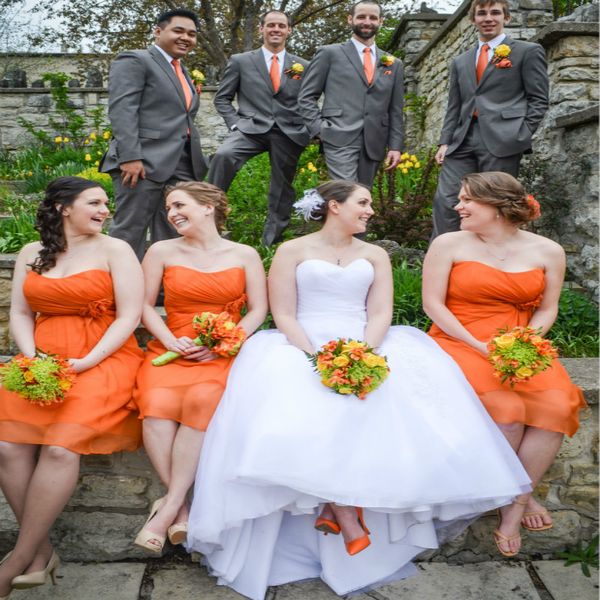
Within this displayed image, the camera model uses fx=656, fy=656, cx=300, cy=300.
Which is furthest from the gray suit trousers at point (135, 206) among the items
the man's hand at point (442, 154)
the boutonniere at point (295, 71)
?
the man's hand at point (442, 154)

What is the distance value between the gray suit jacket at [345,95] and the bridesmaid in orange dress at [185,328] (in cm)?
187

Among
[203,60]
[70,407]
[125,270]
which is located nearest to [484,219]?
[125,270]

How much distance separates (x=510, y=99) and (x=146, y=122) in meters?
2.71

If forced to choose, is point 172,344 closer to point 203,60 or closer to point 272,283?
point 272,283

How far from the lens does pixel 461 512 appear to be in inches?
115

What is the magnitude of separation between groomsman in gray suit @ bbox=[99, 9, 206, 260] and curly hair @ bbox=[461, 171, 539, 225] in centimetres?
211

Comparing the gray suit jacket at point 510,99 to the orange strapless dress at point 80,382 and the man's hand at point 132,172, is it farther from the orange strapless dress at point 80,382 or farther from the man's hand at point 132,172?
the orange strapless dress at point 80,382

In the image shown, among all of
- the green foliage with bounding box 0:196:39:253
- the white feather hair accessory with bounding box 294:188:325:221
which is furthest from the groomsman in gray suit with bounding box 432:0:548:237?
the green foliage with bounding box 0:196:39:253

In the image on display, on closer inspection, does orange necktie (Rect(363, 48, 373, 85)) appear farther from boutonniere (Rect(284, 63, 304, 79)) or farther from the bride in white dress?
the bride in white dress

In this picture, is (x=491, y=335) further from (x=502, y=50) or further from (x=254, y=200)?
(x=254, y=200)

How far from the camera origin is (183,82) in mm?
4641

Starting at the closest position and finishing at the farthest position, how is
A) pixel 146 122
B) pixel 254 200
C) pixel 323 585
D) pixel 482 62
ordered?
pixel 323 585
pixel 146 122
pixel 482 62
pixel 254 200

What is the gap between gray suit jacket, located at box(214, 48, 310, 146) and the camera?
5.55 metres

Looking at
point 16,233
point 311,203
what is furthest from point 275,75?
point 16,233
